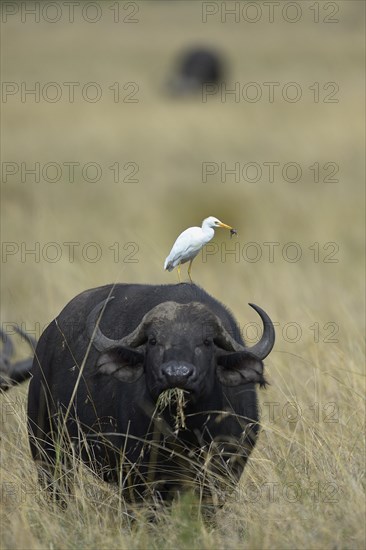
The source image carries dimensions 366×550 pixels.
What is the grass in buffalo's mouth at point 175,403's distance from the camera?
530 centimetres

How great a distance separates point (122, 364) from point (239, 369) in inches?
22.6

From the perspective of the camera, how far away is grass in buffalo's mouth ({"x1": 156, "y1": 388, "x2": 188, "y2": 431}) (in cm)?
530

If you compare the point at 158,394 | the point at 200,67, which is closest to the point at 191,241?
the point at 158,394

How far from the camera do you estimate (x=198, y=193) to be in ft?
63.4

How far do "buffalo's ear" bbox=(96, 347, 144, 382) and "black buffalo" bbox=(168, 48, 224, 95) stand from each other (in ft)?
128

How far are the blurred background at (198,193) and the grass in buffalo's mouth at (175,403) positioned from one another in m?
2.93

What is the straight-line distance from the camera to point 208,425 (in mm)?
5695

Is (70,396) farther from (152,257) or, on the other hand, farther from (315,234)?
(315,234)

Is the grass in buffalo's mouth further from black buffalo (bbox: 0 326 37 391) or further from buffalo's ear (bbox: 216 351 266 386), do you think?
black buffalo (bbox: 0 326 37 391)

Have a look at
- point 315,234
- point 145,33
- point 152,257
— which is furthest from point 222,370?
point 145,33

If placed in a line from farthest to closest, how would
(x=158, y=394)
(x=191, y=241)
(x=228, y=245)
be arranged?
(x=228, y=245) → (x=191, y=241) → (x=158, y=394)

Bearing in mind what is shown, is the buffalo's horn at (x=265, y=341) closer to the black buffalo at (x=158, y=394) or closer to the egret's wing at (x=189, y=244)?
the black buffalo at (x=158, y=394)

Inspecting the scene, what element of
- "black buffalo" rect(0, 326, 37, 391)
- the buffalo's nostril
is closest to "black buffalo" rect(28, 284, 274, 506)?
the buffalo's nostril

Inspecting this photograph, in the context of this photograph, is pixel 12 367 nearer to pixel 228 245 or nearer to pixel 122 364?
pixel 122 364
